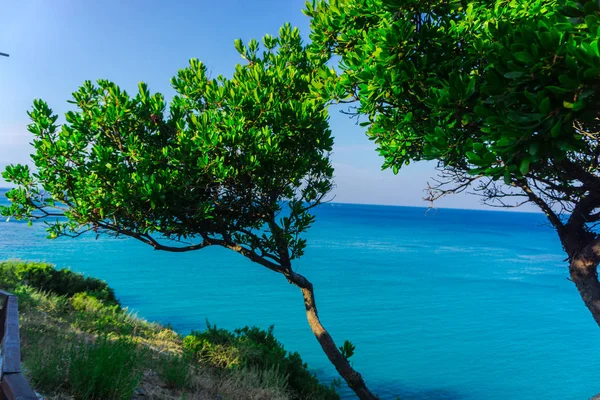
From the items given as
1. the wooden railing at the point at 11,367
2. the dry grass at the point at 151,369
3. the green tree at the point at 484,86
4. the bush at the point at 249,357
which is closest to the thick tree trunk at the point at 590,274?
the green tree at the point at 484,86

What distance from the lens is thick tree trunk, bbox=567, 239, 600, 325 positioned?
6.07 m

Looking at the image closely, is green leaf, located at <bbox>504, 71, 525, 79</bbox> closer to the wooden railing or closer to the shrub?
the wooden railing

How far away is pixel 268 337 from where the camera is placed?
39.8 ft

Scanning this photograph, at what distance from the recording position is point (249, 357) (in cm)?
999

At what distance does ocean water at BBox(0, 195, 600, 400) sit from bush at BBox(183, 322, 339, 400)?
194 inches

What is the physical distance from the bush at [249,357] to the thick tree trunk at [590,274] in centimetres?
620

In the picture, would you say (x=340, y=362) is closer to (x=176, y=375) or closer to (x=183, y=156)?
(x=176, y=375)

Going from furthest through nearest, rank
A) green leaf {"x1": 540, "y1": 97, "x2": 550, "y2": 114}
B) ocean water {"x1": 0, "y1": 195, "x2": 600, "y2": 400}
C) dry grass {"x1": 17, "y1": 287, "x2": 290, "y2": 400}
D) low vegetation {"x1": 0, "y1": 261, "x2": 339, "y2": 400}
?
1. ocean water {"x1": 0, "y1": 195, "x2": 600, "y2": 400}
2. dry grass {"x1": 17, "y1": 287, "x2": 290, "y2": 400}
3. low vegetation {"x1": 0, "y1": 261, "x2": 339, "y2": 400}
4. green leaf {"x1": 540, "y1": 97, "x2": 550, "y2": 114}

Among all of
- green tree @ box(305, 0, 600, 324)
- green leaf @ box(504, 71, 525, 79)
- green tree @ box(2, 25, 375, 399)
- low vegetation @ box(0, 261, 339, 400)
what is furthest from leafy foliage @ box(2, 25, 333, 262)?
green leaf @ box(504, 71, 525, 79)

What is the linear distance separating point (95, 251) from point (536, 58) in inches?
2087

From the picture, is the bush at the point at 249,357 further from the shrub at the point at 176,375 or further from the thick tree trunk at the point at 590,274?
the thick tree trunk at the point at 590,274

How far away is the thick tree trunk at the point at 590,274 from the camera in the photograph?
19.9 ft

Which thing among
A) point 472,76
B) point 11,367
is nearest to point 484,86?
point 472,76

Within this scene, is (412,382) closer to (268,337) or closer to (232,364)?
(268,337)
